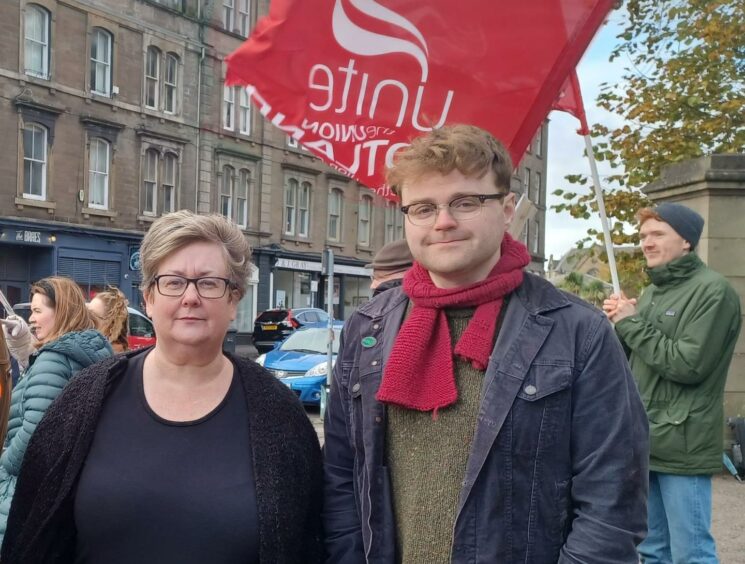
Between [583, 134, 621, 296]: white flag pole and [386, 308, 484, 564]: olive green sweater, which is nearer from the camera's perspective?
[386, 308, 484, 564]: olive green sweater

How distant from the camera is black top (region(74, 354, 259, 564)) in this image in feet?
7.57

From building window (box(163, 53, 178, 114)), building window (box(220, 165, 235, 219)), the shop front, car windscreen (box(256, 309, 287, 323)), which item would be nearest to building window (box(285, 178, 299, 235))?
the shop front

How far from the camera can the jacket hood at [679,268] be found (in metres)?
3.81

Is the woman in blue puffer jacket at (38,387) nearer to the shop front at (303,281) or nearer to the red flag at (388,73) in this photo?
the red flag at (388,73)

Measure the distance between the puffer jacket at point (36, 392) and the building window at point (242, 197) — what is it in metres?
26.9

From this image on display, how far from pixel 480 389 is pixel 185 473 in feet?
3.03

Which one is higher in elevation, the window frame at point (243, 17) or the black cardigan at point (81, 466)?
the window frame at point (243, 17)

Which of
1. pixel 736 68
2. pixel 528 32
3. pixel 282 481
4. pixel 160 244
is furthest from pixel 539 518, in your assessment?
pixel 736 68

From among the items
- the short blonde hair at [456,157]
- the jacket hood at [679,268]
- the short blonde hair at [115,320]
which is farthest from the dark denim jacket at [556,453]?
the short blonde hair at [115,320]

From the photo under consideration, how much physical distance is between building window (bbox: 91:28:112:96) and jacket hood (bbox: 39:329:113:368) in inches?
891

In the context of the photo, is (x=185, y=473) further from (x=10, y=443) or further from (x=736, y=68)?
(x=736, y=68)

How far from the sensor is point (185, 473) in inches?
92.5

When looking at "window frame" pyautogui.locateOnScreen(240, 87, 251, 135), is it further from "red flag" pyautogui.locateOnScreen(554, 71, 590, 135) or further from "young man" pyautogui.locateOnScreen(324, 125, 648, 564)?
"young man" pyautogui.locateOnScreen(324, 125, 648, 564)

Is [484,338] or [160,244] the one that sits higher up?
[160,244]
